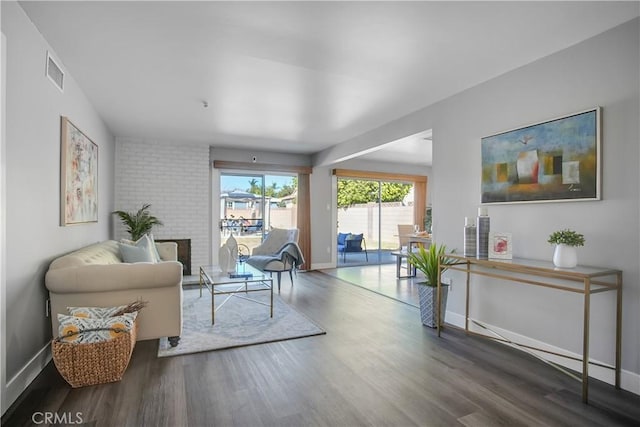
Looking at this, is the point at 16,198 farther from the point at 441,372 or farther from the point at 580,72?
the point at 580,72

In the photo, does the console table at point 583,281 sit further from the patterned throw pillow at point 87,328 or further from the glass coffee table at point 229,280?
the patterned throw pillow at point 87,328

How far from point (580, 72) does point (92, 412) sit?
3.84m

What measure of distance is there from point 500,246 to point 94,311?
10.0 ft

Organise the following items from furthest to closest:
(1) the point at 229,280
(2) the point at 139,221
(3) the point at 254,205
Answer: (3) the point at 254,205 → (2) the point at 139,221 → (1) the point at 229,280

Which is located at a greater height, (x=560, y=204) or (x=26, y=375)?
(x=560, y=204)

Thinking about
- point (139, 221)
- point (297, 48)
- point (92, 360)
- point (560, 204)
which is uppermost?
point (297, 48)

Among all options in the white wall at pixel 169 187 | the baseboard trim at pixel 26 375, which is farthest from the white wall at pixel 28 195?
the white wall at pixel 169 187

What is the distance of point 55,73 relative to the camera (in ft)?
8.77

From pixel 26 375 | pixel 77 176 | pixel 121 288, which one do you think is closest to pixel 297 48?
pixel 121 288

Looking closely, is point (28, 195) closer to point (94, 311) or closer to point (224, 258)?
point (94, 311)

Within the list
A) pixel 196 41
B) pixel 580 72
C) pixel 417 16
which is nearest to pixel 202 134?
pixel 196 41

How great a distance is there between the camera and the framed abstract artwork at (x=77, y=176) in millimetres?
2867

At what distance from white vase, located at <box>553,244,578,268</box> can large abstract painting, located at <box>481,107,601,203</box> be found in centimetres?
41

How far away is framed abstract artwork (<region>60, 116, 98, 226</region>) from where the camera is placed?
287 cm
